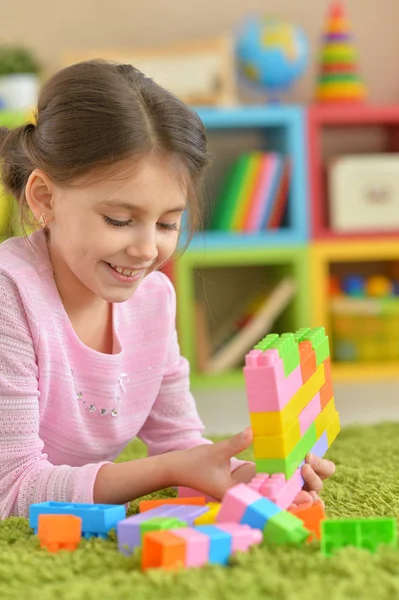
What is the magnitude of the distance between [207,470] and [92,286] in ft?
0.88

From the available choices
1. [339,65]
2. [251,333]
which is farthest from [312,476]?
[339,65]

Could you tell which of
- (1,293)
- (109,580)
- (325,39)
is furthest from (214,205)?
(109,580)

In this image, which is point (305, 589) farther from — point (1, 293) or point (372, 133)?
point (372, 133)

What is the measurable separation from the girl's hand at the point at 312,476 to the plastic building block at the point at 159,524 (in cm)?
16

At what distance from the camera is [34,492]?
102 centimetres

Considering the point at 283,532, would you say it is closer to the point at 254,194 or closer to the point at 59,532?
the point at 59,532

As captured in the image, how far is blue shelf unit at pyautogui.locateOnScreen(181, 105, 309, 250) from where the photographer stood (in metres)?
2.52

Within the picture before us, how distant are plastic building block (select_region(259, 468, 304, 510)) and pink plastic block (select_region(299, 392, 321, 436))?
55mm

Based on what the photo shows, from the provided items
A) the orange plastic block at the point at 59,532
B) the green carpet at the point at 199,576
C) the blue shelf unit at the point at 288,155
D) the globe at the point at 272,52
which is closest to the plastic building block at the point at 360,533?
the green carpet at the point at 199,576

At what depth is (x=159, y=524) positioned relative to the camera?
81 cm

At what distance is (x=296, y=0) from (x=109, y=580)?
243 centimetres

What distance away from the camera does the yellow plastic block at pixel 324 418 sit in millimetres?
1046

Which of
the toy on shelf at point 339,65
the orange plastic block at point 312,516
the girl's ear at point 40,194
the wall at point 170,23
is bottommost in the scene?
the orange plastic block at point 312,516

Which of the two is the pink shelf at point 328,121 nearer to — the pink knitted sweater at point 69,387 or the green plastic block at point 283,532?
the pink knitted sweater at point 69,387
